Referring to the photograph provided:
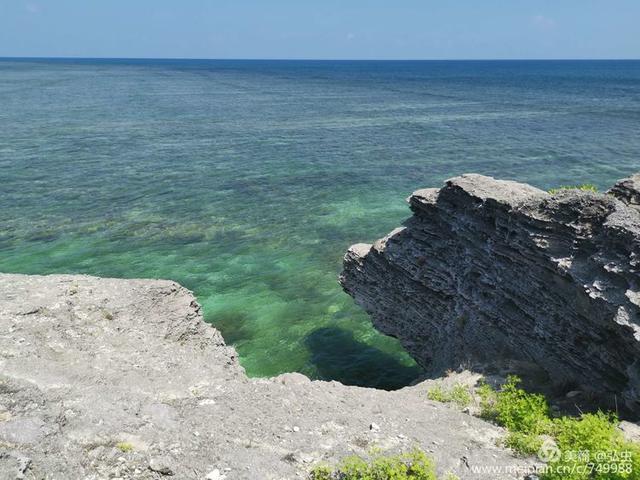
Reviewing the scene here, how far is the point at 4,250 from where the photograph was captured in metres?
37.6

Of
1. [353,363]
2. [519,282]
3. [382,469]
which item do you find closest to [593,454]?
[382,469]

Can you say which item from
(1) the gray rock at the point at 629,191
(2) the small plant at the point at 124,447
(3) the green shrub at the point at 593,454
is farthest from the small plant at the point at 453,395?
(2) the small plant at the point at 124,447

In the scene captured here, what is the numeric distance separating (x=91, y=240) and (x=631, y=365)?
37.1m

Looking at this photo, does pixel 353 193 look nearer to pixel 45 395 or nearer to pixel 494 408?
pixel 494 408

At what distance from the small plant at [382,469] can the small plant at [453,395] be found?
4787 mm

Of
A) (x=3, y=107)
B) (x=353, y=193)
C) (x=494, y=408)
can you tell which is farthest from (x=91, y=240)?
(x=3, y=107)

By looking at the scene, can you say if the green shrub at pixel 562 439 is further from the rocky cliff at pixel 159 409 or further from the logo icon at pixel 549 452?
the rocky cliff at pixel 159 409

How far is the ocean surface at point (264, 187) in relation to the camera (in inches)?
1225

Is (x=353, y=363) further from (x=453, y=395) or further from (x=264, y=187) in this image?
(x=264, y=187)

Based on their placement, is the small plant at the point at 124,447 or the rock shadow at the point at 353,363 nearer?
the small plant at the point at 124,447

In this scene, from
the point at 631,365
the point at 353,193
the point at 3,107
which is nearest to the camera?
the point at 631,365

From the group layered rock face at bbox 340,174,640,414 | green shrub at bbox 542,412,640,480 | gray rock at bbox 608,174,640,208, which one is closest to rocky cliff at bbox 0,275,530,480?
green shrub at bbox 542,412,640,480

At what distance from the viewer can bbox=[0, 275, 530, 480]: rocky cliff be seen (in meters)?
12.2

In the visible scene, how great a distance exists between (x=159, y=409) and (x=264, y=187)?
4201 cm
